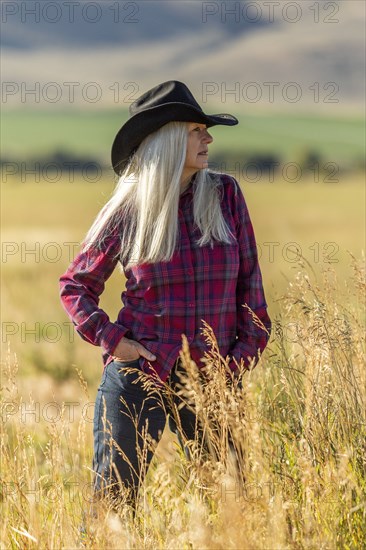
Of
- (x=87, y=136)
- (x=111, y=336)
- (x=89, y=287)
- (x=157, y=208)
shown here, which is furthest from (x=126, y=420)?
(x=87, y=136)

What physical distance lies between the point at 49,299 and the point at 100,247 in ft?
38.9

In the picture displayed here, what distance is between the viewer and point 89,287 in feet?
11.5

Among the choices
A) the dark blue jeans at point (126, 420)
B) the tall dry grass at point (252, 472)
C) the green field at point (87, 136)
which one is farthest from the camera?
the green field at point (87, 136)

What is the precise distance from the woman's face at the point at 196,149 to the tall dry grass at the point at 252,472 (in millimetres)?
637

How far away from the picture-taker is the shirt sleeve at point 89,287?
344 cm

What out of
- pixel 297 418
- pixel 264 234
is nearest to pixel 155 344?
pixel 297 418

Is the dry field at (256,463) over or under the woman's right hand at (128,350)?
under

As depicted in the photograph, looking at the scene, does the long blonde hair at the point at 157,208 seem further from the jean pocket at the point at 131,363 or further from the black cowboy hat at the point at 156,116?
the jean pocket at the point at 131,363

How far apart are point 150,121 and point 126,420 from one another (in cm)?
121

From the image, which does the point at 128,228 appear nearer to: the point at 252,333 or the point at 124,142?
the point at 124,142

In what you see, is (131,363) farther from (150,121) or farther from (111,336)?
(150,121)

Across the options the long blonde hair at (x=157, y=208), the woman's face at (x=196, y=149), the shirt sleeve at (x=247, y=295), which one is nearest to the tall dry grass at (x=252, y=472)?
the shirt sleeve at (x=247, y=295)

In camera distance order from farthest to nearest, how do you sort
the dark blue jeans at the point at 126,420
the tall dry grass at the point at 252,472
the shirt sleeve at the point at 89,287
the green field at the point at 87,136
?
the green field at the point at 87,136 → the shirt sleeve at the point at 89,287 → the dark blue jeans at the point at 126,420 → the tall dry grass at the point at 252,472

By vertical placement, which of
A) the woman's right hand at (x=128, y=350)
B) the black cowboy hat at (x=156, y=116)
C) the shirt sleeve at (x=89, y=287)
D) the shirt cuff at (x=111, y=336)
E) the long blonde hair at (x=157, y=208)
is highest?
the black cowboy hat at (x=156, y=116)
